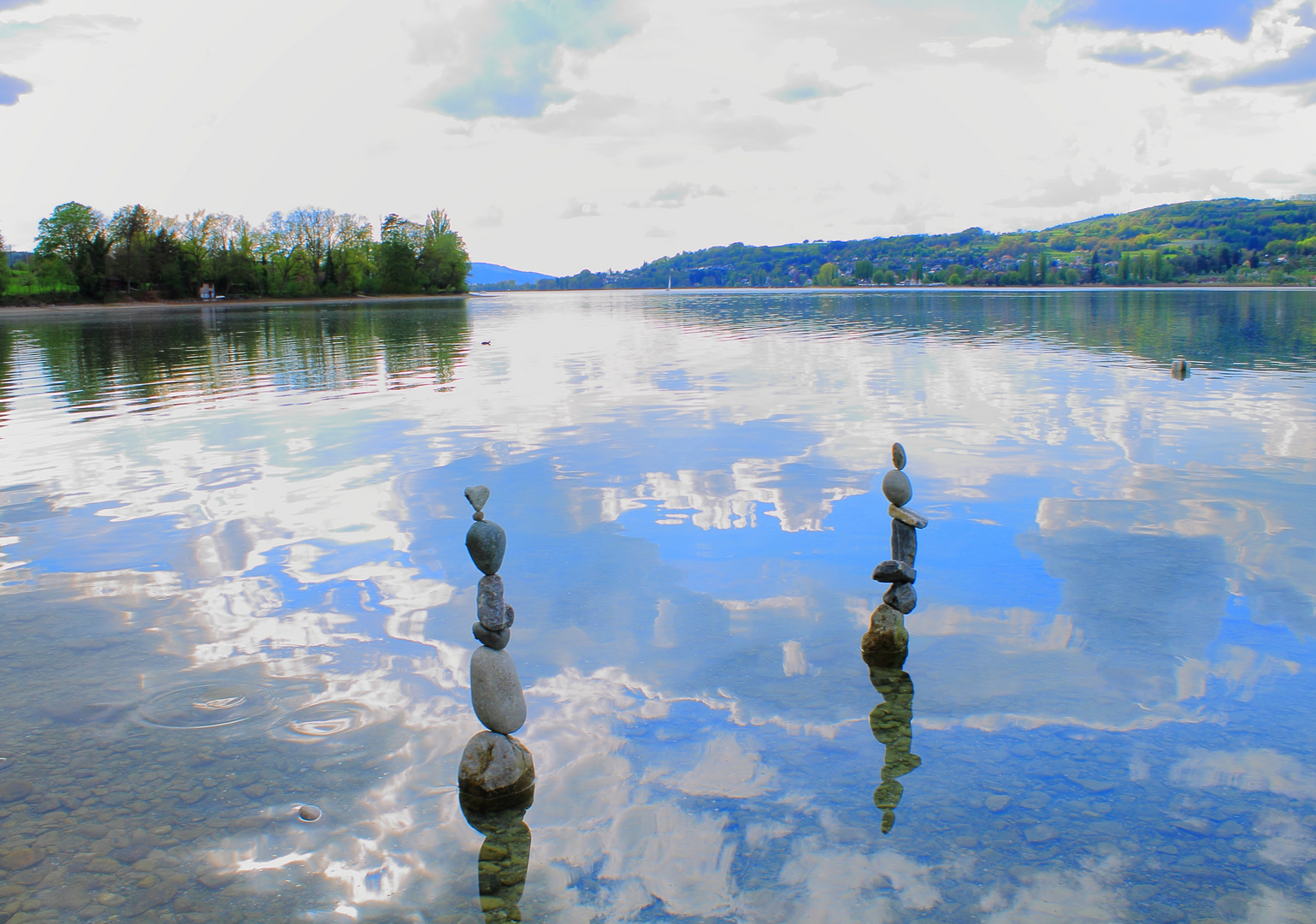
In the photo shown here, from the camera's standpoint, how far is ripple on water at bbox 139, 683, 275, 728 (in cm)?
750

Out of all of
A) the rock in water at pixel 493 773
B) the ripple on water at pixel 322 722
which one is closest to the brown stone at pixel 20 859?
the ripple on water at pixel 322 722

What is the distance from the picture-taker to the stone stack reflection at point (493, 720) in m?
6.36

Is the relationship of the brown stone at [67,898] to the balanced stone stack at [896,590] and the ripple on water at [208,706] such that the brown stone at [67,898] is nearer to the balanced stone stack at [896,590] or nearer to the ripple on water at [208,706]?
the ripple on water at [208,706]

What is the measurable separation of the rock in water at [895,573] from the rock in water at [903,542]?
135mm

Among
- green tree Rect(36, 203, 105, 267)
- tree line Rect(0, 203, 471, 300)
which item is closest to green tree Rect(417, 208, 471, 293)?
tree line Rect(0, 203, 471, 300)

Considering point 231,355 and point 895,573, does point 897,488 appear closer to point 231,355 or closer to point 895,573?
point 895,573

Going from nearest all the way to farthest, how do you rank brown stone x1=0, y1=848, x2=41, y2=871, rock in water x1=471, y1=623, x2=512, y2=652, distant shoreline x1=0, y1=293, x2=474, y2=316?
brown stone x1=0, y1=848, x2=41, y2=871 → rock in water x1=471, y1=623, x2=512, y2=652 → distant shoreline x1=0, y1=293, x2=474, y2=316

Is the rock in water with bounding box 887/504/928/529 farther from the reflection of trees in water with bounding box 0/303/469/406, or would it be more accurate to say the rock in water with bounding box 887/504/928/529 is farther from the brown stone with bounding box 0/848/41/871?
the reflection of trees in water with bounding box 0/303/469/406

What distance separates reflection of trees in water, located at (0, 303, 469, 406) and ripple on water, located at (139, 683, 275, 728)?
76.5ft

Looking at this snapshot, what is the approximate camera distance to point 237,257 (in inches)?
5581

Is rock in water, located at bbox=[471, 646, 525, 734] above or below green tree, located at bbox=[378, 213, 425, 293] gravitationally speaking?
below

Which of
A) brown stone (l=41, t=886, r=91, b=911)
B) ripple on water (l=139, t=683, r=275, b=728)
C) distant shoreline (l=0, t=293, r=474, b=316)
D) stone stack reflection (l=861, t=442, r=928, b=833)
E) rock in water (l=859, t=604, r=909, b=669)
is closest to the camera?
brown stone (l=41, t=886, r=91, b=911)

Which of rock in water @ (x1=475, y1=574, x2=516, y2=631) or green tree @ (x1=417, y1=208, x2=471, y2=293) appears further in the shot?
green tree @ (x1=417, y1=208, x2=471, y2=293)

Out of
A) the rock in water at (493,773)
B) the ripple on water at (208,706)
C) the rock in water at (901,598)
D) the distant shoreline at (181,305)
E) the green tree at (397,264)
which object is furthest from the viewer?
the green tree at (397,264)
